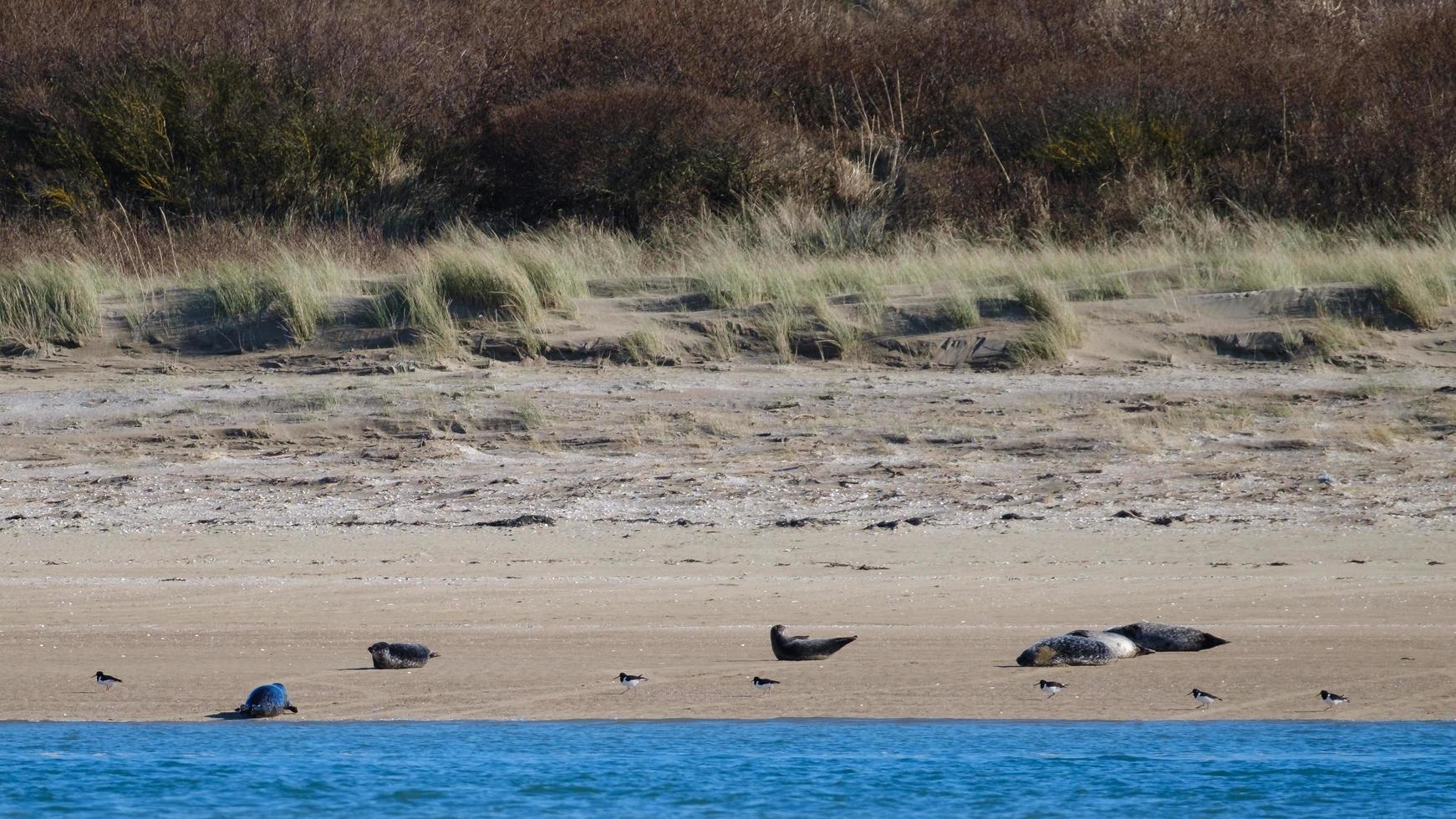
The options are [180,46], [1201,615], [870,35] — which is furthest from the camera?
[870,35]

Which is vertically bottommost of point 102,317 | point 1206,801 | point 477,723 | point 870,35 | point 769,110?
point 1206,801

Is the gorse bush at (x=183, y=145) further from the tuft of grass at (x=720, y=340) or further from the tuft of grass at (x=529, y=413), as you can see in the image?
the tuft of grass at (x=529, y=413)

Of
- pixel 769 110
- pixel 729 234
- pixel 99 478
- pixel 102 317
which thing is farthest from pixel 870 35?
pixel 99 478

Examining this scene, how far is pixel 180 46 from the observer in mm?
16938

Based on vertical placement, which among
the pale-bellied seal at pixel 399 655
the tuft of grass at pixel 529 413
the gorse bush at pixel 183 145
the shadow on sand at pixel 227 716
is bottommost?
the shadow on sand at pixel 227 716

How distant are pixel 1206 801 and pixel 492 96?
1481 cm

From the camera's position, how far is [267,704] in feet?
15.5

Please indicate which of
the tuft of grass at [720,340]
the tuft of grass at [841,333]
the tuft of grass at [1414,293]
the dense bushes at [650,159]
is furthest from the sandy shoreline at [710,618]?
the dense bushes at [650,159]

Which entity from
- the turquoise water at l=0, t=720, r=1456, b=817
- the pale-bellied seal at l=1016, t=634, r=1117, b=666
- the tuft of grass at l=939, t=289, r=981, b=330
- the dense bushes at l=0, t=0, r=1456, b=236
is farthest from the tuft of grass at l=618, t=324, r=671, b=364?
the turquoise water at l=0, t=720, r=1456, b=817

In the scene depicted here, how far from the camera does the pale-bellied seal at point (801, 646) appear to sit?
5203 millimetres

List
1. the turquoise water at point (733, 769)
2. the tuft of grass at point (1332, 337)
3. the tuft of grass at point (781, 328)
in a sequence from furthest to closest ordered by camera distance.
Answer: the tuft of grass at point (781, 328) < the tuft of grass at point (1332, 337) < the turquoise water at point (733, 769)

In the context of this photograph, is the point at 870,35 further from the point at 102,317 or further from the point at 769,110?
the point at 102,317

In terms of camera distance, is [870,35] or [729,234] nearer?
[729,234]

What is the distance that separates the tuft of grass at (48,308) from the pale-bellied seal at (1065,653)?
8560mm
